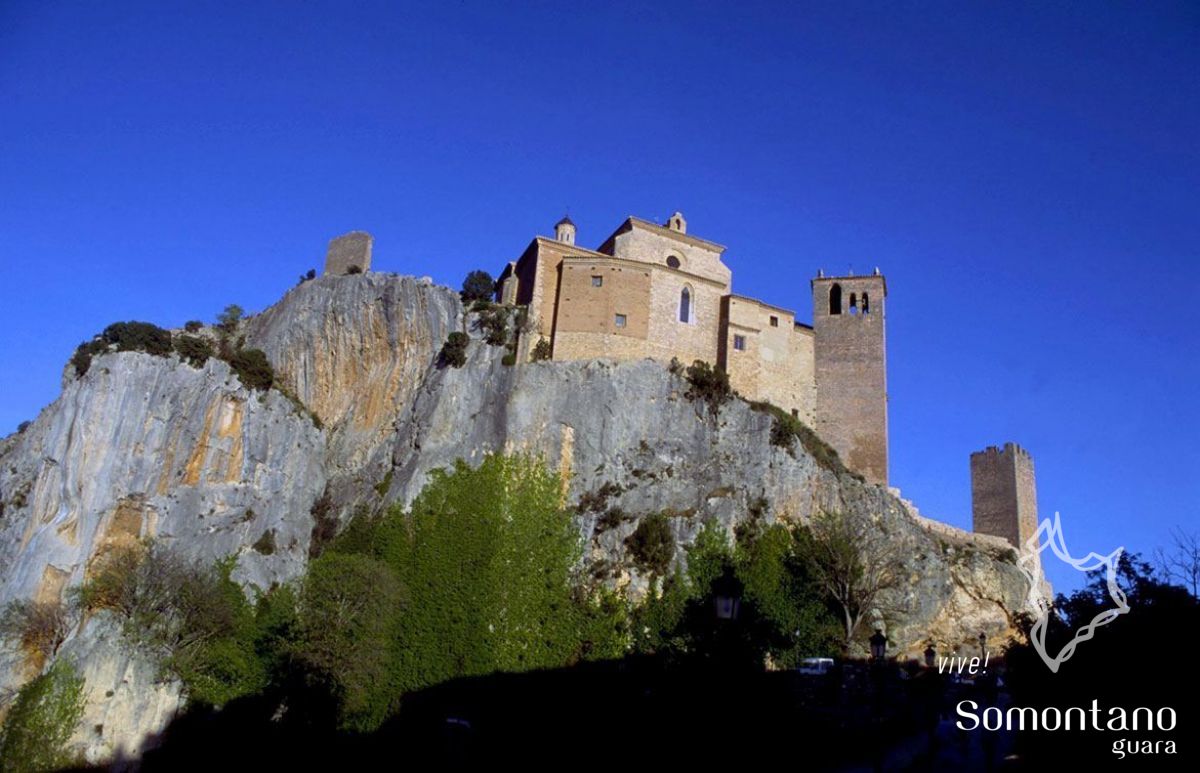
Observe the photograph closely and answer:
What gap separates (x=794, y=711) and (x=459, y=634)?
1327 centimetres

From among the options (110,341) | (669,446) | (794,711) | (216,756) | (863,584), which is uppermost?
(110,341)

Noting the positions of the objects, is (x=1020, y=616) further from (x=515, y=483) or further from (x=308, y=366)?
(x=308, y=366)

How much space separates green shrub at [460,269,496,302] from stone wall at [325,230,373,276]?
7.46m

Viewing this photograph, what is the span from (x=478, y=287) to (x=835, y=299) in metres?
19.8

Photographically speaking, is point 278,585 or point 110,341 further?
point 110,341

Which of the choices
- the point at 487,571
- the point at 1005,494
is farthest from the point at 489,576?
the point at 1005,494

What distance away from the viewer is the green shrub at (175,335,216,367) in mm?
43688

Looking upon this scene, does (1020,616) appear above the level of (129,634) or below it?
above

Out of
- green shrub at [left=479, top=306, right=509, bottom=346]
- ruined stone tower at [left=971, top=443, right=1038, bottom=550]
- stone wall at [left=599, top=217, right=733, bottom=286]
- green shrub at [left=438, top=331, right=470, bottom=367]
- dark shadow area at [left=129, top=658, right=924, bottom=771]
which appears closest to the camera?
dark shadow area at [left=129, top=658, right=924, bottom=771]

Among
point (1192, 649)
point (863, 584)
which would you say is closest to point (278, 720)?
point (863, 584)

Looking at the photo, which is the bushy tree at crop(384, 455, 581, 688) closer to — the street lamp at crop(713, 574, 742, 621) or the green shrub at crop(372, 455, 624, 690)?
the green shrub at crop(372, 455, 624, 690)

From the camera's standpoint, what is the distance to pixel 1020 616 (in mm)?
22922

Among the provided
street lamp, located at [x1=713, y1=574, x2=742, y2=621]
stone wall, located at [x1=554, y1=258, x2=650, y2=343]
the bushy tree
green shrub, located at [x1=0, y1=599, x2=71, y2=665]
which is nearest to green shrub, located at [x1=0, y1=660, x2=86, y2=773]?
green shrub, located at [x1=0, y1=599, x2=71, y2=665]

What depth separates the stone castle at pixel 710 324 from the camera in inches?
1736
